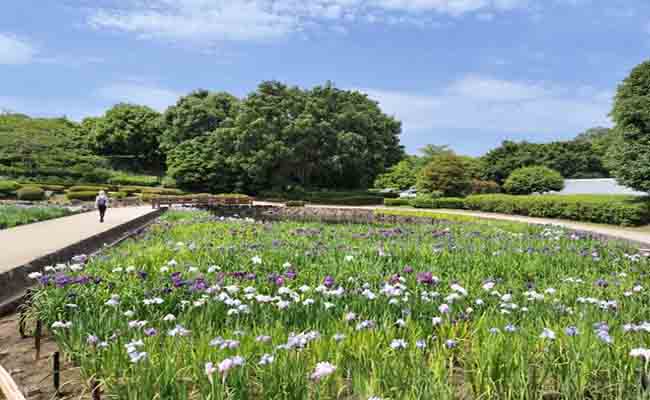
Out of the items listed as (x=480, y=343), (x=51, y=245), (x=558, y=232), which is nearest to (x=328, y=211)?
(x=558, y=232)

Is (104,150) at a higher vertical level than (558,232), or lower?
higher

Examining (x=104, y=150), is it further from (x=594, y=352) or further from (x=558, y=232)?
(x=594, y=352)

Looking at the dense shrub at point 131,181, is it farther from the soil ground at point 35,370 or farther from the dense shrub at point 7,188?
the soil ground at point 35,370

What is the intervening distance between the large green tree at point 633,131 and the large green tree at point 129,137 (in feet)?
145

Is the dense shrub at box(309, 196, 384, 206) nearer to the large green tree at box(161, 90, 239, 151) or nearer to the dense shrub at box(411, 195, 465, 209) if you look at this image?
the dense shrub at box(411, 195, 465, 209)

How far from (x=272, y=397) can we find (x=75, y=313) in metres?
2.01

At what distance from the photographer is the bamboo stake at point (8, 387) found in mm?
2484

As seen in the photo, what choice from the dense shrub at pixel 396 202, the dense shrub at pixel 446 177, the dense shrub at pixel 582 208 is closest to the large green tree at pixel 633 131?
the dense shrub at pixel 582 208

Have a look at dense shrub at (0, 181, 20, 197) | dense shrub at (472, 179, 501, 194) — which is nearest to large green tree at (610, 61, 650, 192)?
dense shrub at (472, 179, 501, 194)

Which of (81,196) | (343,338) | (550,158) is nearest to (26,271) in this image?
(343,338)

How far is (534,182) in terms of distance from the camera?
1439 inches

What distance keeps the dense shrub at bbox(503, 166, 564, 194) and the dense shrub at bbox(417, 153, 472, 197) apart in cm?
735

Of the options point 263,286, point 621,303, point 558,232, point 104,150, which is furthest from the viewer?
point 104,150

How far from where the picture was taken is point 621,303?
3918 millimetres
